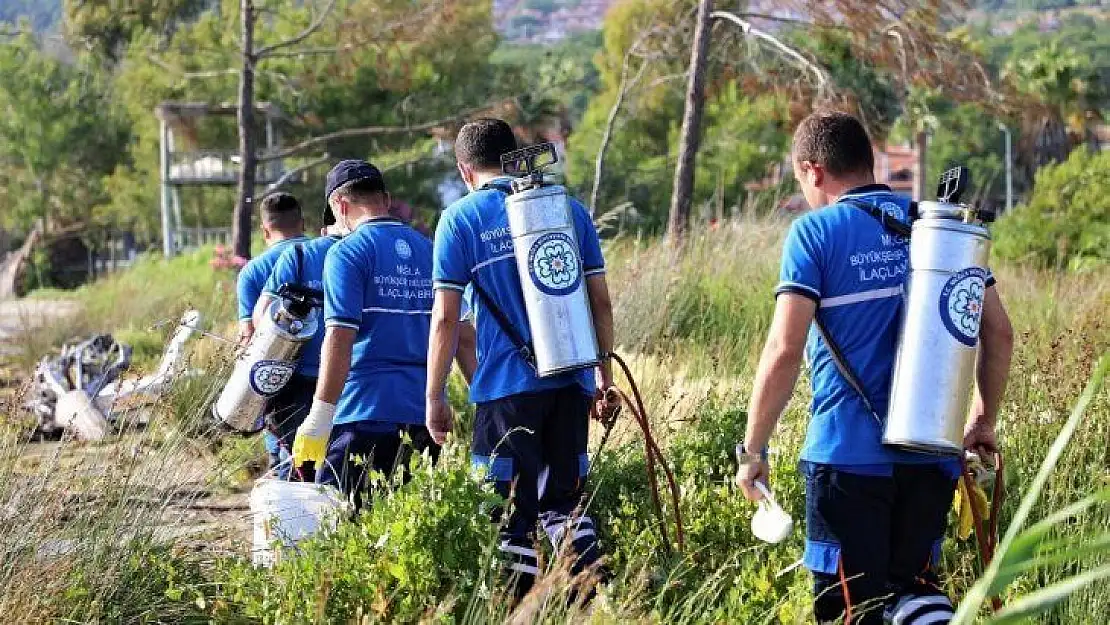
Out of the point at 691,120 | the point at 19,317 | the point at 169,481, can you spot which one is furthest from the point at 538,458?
the point at 19,317

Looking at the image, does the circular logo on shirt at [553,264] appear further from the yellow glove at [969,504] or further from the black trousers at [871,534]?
the yellow glove at [969,504]

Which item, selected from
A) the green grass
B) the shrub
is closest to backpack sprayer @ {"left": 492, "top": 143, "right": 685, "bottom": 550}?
the green grass

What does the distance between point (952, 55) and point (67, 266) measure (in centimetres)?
4693

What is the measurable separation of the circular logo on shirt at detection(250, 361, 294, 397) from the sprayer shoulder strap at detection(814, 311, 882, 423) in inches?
113

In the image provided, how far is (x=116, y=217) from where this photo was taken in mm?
55125

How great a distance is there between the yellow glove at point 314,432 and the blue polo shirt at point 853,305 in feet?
6.88

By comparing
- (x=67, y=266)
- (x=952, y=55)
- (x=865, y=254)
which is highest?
(x=952, y=55)

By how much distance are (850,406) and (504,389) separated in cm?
141

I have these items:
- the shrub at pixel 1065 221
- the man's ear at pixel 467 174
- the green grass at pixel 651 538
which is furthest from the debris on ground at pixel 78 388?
the shrub at pixel 1065 221

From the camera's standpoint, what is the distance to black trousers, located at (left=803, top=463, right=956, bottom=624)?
14.3ft

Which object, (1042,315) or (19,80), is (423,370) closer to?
(1042,315)

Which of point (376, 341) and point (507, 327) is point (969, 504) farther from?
point (376, 341)

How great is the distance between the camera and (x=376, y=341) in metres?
6.04

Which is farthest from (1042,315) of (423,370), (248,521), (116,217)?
(116,217)
